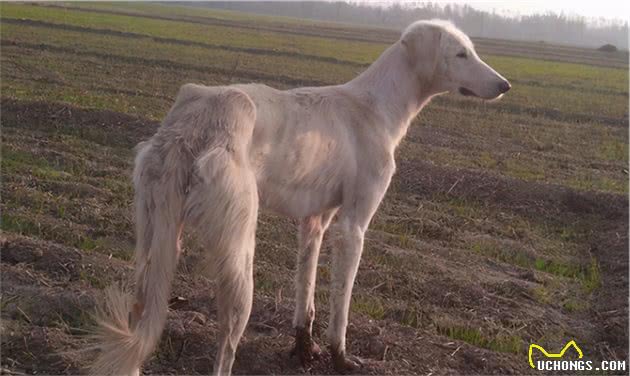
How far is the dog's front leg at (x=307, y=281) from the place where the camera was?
4746 millimetres

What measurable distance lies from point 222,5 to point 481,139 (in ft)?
386

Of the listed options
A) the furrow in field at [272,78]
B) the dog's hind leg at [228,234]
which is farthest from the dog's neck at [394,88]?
the furrow in field at [272,78]

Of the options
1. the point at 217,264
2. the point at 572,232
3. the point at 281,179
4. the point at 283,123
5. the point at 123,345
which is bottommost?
the point at 572,232

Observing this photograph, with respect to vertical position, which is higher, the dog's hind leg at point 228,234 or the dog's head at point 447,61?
the dog's head at point 447,61

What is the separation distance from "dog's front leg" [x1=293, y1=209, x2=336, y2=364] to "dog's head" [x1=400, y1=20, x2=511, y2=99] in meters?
1.34

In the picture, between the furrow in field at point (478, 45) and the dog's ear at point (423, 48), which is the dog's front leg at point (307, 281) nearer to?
the dog's ear at point (423, 48)

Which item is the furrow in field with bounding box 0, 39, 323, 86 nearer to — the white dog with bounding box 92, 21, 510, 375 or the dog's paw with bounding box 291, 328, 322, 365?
the white dog with bounding box 92, 21, 510, 375

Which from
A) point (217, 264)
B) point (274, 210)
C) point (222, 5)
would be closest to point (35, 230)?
point (274, 210)

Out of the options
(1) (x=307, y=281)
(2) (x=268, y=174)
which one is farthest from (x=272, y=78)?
(2) (x=268, y=174)

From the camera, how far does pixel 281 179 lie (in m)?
3.93

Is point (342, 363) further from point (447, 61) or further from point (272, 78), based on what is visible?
point (272, 78)

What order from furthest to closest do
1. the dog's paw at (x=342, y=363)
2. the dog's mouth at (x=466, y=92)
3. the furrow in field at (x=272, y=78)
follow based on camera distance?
the furrow in field at (x=272, y=78)
the dog's mouth at (x=466, y=92)
the dog's paw at (x=342, y=363)

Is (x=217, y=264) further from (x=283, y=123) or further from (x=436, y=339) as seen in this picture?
(x=436, y=339)

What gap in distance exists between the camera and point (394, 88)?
16.5 ft
